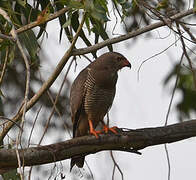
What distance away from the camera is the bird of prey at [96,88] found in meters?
5.20

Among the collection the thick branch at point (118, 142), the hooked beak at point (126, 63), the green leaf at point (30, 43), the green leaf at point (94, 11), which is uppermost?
the hooked beak at point (126, 63)

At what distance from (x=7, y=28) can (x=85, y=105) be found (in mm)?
1485

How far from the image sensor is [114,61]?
17.6 feet

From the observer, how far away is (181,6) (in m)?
6.28

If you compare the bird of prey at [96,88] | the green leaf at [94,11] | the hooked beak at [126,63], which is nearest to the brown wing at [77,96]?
the bird of prey at [96,88]

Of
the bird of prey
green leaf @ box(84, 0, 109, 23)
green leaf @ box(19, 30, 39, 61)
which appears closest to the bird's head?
the bird of prey

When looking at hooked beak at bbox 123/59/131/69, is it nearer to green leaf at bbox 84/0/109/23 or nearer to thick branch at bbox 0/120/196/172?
thick branch at bbox 0/120/196/172

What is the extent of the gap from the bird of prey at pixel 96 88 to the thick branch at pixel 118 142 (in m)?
1.12

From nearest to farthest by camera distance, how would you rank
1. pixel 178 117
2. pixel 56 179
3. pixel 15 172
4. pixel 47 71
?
pixel 56 179
pixel 15 172
pixel 47 71
pixel 178 117

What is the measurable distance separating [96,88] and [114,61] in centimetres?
32

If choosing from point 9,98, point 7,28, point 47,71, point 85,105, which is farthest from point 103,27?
point 9,98

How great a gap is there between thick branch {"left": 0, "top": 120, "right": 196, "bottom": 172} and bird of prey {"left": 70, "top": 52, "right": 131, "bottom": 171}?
1125 millimetres

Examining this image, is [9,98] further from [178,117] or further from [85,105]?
[178,117]

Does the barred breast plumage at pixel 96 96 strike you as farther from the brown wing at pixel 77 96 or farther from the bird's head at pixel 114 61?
the bird's head at pixel 114 61
